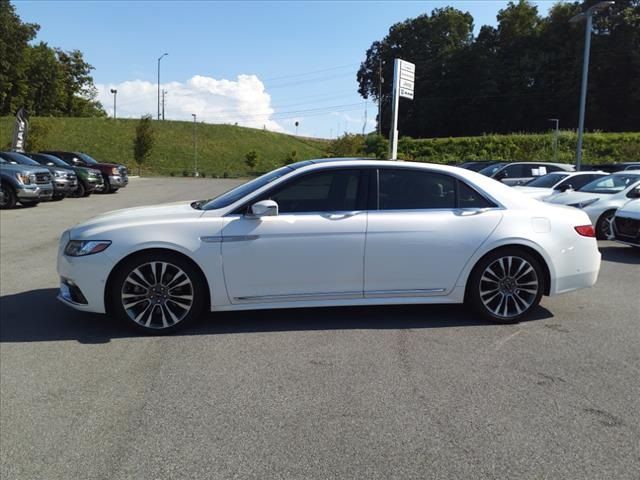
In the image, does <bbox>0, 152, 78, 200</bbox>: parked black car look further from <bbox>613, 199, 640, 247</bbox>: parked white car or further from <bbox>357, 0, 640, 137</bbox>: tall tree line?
<bbox>357, 0, 640, 137</bbox>: tall tree line

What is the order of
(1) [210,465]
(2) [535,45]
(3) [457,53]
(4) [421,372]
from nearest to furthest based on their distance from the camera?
(1) [210,465] → (4) [421,372] → (2) [535,45] → (3) [457,53]

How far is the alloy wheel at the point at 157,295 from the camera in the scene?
15.6 feet

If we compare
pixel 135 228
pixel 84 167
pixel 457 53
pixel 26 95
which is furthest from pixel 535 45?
pixel 135 228

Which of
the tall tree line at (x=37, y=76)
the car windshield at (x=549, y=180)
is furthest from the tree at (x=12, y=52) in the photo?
the car windshield at (x=549, y=180)

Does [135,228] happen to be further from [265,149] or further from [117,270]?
[265,149]

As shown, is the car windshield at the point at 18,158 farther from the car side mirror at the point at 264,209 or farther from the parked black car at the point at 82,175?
the car side mirror at the point at 264,209

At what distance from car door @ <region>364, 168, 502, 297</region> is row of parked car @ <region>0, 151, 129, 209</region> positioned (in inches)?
552

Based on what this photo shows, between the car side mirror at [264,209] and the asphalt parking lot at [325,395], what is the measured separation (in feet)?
3.45

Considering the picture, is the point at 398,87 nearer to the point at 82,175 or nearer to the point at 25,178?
the point at 25,178

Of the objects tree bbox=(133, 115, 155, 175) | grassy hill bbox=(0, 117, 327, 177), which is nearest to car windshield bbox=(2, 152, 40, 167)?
tree bbox=(133, 115, 155, 175)

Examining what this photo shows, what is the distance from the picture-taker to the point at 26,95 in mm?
80625

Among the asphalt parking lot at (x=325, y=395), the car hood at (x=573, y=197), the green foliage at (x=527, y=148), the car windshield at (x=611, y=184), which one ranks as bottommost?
the asphalt parking lot at (x=325, y=395)

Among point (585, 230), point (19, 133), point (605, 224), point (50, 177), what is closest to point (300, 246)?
point (585, 230)

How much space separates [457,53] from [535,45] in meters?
10.6
